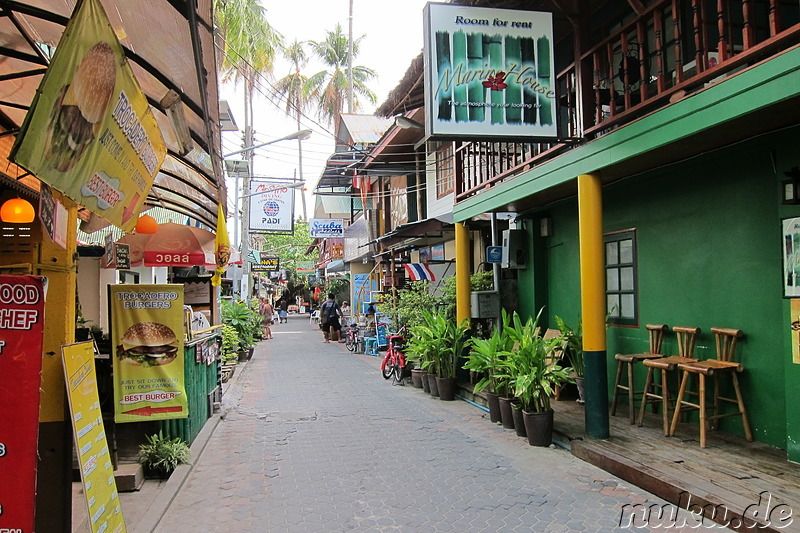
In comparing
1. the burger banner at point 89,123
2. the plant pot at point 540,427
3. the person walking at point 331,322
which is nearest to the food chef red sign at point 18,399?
the burger banner at point 89,123

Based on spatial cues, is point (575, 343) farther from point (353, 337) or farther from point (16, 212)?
point (353, 337)

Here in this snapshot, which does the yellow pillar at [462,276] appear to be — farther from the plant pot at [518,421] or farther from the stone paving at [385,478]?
the plant pot at [518,421]

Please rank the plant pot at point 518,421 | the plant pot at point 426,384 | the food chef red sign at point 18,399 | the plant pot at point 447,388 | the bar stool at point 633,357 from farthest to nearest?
the plant pot at point 426,384, the plant pot at point 447,388, the plant pot at point 518,421, the bar stool at point 633,357, the food chef red sign at point 18,399

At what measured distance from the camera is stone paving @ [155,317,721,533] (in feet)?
16.1

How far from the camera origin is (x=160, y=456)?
20.0 feet

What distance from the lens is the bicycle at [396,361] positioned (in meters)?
12.4

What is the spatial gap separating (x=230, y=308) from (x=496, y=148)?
9.67m

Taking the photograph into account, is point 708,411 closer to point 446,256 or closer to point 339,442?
point 339,442

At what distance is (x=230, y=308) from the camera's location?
1652 cm

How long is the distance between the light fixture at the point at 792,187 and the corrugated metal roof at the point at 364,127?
16.1 meters

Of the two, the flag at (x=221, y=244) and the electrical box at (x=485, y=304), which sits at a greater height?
the flag at (x=221, y=244)

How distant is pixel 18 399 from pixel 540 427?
5.49 metres

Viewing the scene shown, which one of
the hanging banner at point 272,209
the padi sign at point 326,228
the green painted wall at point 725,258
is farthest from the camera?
the padi sign at point 326,228

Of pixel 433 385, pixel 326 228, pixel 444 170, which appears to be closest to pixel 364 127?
pixel 326 228
